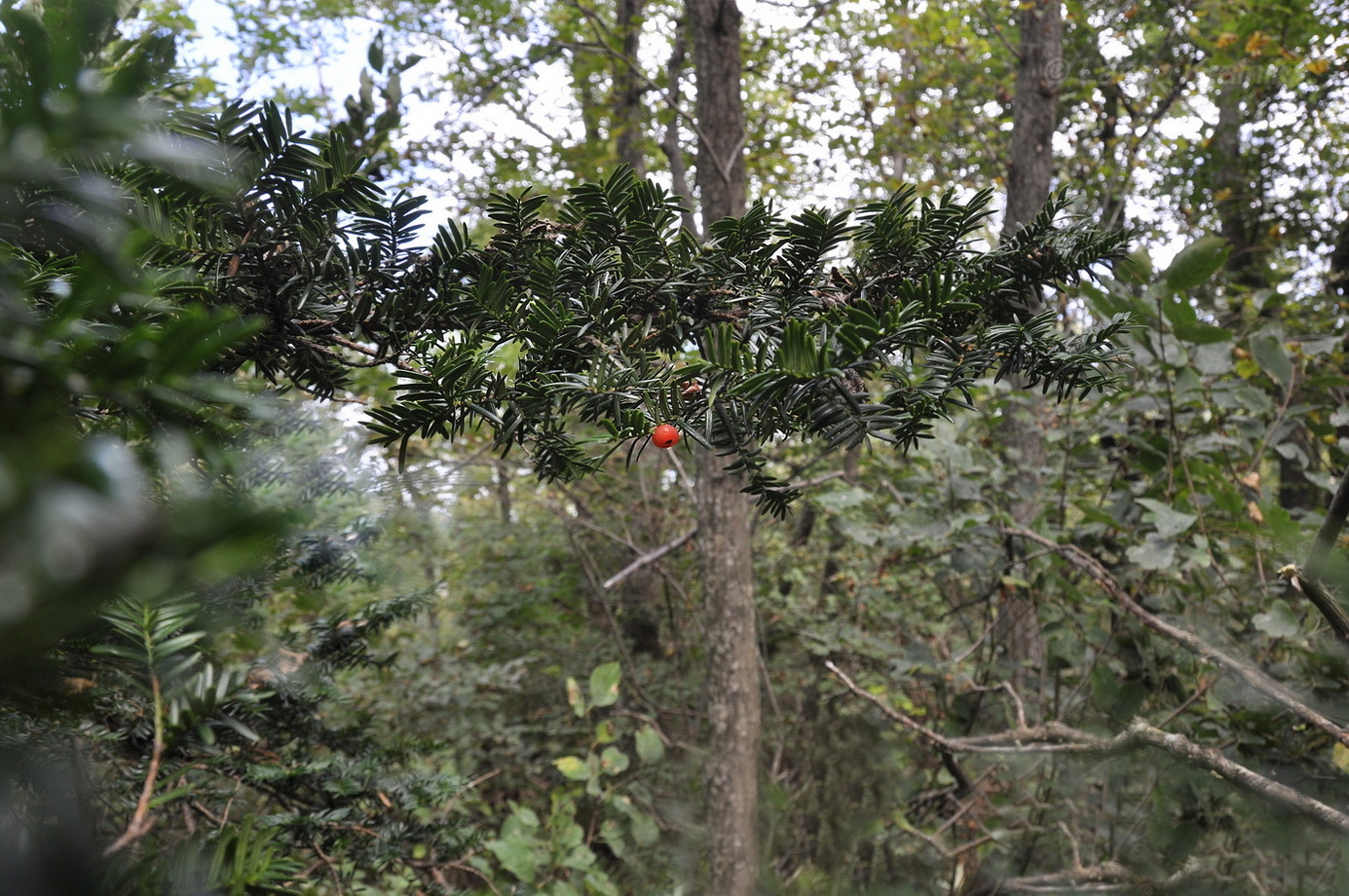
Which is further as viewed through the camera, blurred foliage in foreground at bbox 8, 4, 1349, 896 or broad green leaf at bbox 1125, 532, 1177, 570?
broad green leaf at bbox 1125, 532, 1177, 570

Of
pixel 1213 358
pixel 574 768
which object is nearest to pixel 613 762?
pixel 574 768

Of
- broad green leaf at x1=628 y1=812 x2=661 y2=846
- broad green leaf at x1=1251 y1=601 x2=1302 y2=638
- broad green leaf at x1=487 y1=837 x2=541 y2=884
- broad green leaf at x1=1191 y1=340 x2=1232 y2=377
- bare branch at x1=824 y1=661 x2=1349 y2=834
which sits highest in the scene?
broad green leaf at x1=1191 y1=340 x2=1232 y2=377

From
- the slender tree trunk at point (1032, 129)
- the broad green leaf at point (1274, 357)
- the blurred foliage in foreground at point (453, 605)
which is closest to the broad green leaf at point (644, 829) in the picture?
the blurred foliage in foreground at point (453, 605)

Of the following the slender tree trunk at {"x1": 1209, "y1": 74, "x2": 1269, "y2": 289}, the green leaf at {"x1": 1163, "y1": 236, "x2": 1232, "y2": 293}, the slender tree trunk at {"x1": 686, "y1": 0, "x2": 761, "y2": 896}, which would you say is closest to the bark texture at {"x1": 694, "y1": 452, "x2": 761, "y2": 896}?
the slender tree trunk at {"x1": 686, "y1": 0, "x2": 761, "y2": 896}

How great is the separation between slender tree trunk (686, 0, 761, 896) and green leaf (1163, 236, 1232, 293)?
1.53 meters

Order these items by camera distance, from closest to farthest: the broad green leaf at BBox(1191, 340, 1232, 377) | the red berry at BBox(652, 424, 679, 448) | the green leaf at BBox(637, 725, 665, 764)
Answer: the red berry at BBox(652, 424, 679, 448) → the broad green leaf at BBox(1191, 340, 1232, 377) → the green leaf at BBox(637, 725, 665, 764)

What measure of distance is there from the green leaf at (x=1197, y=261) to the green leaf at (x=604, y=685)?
2.83m

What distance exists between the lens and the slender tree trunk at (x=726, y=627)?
309 cm

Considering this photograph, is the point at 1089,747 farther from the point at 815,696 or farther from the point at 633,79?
the point at 633,79

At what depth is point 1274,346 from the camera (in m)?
2.31

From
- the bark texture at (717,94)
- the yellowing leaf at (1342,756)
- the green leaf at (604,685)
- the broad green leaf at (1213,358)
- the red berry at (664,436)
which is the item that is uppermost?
the bark texture at (717,94)

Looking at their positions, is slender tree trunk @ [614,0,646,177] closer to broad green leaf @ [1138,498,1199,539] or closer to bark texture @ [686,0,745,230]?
bark texture @ [686,0,745,230]

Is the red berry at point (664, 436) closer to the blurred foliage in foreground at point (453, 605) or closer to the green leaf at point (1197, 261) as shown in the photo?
the blurred foliage in foreground at point (453, 605)

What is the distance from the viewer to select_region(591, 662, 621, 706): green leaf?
12.6 feet
